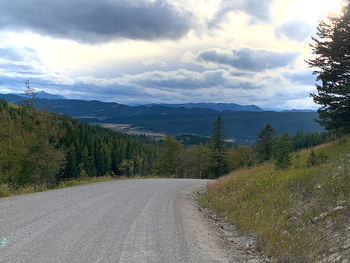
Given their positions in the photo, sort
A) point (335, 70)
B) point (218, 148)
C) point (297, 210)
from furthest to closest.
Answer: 1. point (218, 148)
2. point (335, 70)
3. point (297, 210)

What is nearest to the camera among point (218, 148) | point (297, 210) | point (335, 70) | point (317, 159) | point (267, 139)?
point (297, 210)

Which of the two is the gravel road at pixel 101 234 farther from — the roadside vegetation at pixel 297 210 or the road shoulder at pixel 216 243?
the roadside vegetation at pixel 297 210

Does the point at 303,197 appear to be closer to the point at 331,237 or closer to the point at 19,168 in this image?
the point at 331,237

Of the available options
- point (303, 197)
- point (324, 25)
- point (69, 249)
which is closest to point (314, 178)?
point (303, 197)

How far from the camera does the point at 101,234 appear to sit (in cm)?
633

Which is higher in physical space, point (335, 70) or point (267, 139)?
point (335, 70)

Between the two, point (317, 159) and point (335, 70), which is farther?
point (335, 70)

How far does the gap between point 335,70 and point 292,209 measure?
15.0 meters

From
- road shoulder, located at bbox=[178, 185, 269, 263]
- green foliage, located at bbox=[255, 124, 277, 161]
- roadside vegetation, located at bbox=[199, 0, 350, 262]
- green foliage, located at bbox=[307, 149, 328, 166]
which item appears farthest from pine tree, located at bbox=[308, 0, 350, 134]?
green foliage, located at bbox=[255, 124, 277, 161]

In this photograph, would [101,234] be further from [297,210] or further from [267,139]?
[267,139]

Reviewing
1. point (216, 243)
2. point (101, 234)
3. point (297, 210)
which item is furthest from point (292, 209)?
point (101, 234)

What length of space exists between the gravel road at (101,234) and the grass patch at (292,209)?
4.49ft

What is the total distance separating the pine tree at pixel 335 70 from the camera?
667 inches

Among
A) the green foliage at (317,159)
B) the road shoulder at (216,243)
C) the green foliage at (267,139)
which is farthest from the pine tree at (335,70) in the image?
the green foliage at (267,139)
